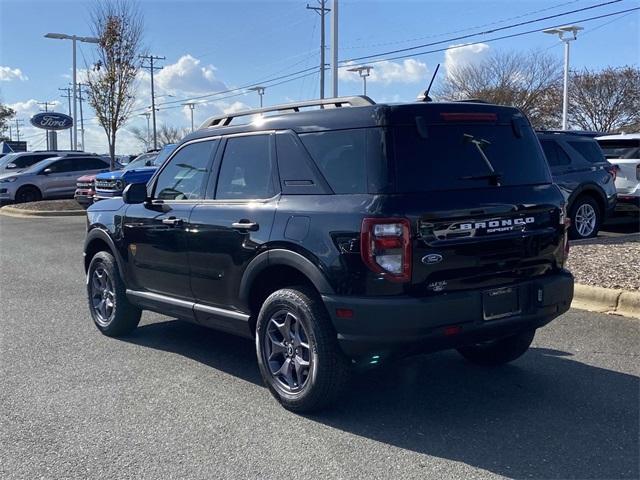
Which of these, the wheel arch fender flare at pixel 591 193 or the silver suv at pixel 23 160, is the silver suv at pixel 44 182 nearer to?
the silver suv at pixel 23 160

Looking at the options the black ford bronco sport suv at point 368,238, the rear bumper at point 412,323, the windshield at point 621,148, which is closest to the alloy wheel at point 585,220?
the windshield at point 621,148

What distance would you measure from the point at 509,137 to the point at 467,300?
1.29 metres

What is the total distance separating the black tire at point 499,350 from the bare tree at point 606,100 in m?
35.1

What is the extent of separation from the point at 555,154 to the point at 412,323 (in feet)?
25.3

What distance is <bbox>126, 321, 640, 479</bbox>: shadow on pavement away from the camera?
3682mm

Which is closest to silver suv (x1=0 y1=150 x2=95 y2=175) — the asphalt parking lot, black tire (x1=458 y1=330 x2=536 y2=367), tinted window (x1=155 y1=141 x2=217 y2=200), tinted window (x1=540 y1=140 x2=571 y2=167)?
tinted window (x1=540 y1=140 x2=571 y2=167)

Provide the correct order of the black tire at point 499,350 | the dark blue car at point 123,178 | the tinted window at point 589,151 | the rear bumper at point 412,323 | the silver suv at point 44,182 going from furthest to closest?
the silver suv at point 44,182
the dark blue car at point 123,178
the tinted window at point 589,151
the black tire at point 499,350
the rear bumper at point 412,323

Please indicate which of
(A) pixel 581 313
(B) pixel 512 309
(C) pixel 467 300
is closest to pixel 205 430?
(C) pixel 467 300

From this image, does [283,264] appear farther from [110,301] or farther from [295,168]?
[110,301]

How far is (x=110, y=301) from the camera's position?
21.0ft

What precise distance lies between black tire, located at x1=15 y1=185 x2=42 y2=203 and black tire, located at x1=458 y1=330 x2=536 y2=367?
21.2 meters

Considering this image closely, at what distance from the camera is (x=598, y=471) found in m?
3.52

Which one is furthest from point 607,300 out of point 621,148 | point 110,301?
point 621,148

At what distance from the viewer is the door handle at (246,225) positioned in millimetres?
4570
